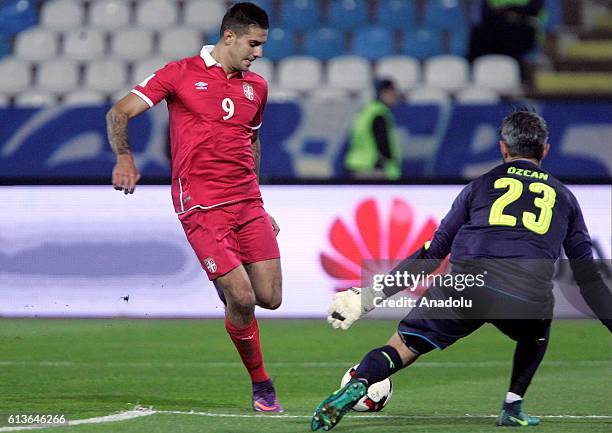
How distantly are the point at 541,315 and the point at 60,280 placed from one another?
5920mm

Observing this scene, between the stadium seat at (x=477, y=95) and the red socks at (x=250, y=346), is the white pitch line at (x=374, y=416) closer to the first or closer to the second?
the red socks at (x=250, y=346)

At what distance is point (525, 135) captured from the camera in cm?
559

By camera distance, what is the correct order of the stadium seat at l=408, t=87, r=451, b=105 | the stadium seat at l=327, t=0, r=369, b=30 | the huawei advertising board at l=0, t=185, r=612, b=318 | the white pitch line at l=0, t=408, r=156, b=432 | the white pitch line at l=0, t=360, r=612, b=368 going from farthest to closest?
1. the stadium seat at l=327, t=0, r=369, b=30
2. the stadium seat at l=408, t=87, r=451, b=105
3. the huawei advertising board at l=0, t=185, r=612, b=318
4. the white pitch line at l=0, t=360, r=612, b=368
5. the white pitch line at l=0, t=408, r=156, b=432

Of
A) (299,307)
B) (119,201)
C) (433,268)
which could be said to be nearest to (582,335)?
(299,307)

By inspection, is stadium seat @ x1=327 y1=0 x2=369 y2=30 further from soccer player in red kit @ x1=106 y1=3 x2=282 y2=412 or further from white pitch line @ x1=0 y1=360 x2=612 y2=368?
soccer player in red kit @ x1=106 y1=3 x2=282 y2=412

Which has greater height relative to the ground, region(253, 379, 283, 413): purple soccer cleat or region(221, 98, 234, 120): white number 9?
region(221, 98, 234, 120): white number 9

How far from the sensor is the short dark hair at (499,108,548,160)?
5586 mm

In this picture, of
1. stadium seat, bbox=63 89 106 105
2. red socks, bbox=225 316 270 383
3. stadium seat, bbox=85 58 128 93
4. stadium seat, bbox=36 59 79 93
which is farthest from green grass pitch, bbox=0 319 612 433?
stadium seat, bbox=36 59 79 93

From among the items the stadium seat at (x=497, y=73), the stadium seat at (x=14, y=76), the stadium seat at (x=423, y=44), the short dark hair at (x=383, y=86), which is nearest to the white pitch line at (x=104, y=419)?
the short dark hair at (x=383, y=86)

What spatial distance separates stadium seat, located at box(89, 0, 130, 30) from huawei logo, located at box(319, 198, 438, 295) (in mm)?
7028

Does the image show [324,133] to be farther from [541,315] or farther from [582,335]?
[541,315]

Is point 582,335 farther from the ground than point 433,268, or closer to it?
closer to it

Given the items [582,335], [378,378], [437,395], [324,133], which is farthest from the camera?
[324,133]

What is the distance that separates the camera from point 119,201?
426 inches
